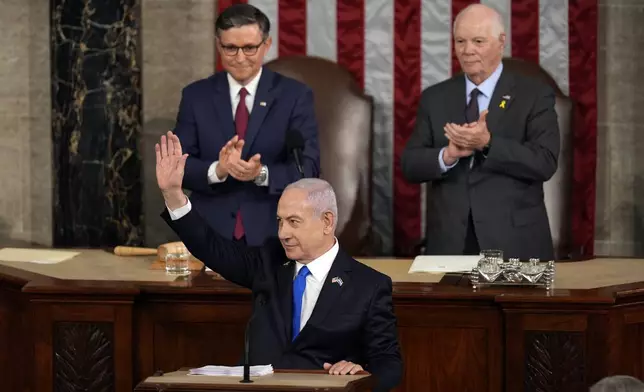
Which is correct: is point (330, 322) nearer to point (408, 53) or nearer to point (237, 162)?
point (237, 162)

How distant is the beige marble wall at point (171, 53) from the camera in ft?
24.8

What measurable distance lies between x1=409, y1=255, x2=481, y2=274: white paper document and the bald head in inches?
32.7

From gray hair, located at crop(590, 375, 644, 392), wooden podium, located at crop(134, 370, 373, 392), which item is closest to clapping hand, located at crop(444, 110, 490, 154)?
wooden podium, located at crop(134, 370, 373, 392)

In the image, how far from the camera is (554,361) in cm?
477

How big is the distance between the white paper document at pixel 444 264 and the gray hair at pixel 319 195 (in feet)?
3.90

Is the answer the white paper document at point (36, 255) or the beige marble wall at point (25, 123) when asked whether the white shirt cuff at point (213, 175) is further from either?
the beige marble wall at point (25, 123)

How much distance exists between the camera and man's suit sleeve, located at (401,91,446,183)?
5.77 metres

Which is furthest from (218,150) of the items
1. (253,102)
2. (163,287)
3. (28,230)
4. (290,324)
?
(28,230)

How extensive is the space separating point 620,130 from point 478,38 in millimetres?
1975

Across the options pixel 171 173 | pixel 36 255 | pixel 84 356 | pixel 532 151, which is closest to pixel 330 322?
pixel 171 173

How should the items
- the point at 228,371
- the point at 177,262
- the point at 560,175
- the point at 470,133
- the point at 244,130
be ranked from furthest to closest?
1. the point at 560,175
2. the point at 244,130
3. the point at 470,133
4. the point at 177,262
5. the point at 228,371

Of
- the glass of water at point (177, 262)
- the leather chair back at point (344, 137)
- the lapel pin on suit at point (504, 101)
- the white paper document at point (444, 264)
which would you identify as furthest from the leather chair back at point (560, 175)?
the glass of water at point (177, 262)

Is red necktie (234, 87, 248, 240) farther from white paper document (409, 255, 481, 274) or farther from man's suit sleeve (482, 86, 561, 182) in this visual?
man's suit sleeve (482, 86, 561, 182)

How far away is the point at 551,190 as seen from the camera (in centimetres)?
712
